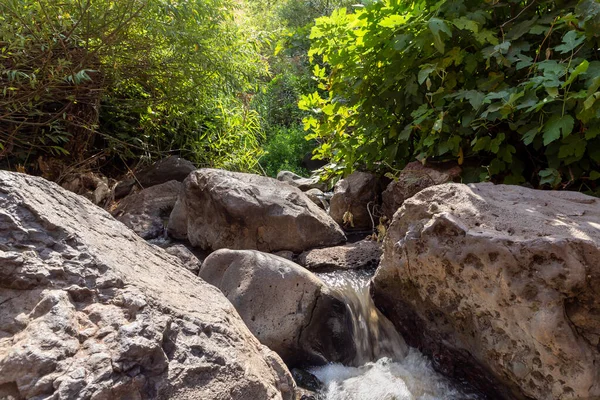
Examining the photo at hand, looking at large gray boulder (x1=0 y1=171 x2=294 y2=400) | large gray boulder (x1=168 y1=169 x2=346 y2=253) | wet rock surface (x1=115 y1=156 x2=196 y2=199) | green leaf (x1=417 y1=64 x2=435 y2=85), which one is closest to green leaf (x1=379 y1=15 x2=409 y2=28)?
green leaf (x1=417 y1=64 x2=435 y2=85)

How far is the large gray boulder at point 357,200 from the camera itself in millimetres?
4402

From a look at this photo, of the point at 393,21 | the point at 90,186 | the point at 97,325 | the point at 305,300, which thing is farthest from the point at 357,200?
the point at 97,325

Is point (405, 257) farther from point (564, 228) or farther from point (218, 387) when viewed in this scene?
point (218, 387)

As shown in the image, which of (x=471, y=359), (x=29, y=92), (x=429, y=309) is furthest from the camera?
(x=29, y=92)

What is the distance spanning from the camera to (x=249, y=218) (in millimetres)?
3982

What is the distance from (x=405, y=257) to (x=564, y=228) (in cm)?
74

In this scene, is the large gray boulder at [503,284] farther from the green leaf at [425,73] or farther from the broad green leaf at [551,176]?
the green leaf at [425,73]

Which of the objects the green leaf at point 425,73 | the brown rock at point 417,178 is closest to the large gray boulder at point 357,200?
the brown rock at point 417,178

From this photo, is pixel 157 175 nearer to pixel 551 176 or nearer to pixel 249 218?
pixel 249 218

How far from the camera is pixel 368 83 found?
159 inches

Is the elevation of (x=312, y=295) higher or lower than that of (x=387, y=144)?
lower

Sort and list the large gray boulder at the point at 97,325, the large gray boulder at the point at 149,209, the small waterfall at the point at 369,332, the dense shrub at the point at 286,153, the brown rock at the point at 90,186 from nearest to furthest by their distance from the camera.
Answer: the large gray boulder at the point at 97,325 → the small waterfall at the point at 369,332 → the large gray boulder at the point at 149,209 → the brown rock at the point at 90,186 → the dense shrub at the point at 286,153

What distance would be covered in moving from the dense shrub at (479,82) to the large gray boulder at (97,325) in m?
2.20

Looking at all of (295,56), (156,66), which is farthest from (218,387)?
(295,56)
